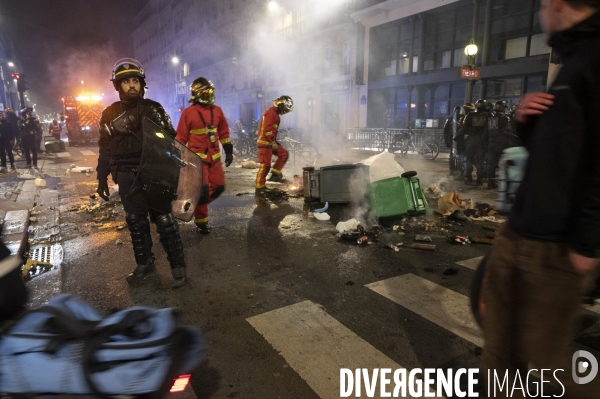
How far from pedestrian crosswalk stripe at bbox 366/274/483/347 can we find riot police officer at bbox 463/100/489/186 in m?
6.65

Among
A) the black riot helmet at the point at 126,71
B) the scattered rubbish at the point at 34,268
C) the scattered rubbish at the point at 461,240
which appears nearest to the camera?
the black riot helmet at the point at 126,71

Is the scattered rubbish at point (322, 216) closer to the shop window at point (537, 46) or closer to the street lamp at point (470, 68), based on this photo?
the street lamp at point (470, 68)

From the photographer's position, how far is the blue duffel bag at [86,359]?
4.91 feet

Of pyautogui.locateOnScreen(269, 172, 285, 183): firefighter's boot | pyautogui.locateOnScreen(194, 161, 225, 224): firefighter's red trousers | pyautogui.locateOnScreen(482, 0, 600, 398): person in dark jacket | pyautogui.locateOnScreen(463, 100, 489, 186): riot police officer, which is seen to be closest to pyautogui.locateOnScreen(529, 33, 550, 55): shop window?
pyautogui.locateOnScreen(463, 100, 489, 186): riot police officer

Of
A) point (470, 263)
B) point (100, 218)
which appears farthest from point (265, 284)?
point (100, 218)

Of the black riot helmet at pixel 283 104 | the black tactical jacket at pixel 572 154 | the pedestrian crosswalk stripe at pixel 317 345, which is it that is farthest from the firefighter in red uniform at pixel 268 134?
the black tactical jacket at pixel 572 154

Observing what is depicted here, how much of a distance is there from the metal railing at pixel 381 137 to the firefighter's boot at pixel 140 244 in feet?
50.5

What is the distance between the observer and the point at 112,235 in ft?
19.4

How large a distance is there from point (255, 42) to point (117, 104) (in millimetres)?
36061

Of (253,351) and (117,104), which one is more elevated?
(117,104)

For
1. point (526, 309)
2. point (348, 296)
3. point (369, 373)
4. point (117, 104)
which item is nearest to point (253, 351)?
point (369, 373)

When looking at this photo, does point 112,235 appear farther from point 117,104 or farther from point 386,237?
point 386,237

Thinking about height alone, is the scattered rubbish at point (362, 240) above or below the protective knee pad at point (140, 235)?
below

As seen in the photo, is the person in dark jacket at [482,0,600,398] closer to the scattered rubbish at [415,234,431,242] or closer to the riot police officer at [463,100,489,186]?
the scattered rubbish at [415,234,431,242]
